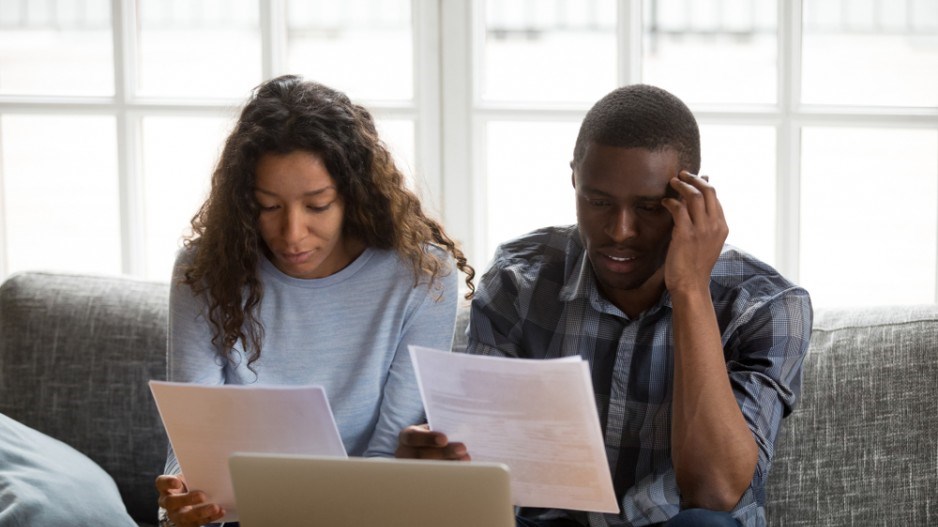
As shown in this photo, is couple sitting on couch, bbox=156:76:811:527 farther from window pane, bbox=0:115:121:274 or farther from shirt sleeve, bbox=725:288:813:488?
window pane, bbox=0:115:121:274

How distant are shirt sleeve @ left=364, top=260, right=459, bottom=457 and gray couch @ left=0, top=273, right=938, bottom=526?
0.29 metres

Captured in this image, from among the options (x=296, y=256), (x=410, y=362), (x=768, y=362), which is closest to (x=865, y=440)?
(x=768, y=362)

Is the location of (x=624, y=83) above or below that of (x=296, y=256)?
above

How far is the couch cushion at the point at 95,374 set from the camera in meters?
2.19

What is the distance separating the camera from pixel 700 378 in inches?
62.3

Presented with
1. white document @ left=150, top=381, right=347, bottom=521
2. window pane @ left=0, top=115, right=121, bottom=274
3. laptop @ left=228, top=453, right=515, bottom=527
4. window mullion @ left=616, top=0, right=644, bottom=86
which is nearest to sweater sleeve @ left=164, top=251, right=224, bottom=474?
white document @ left=150, top=381, right=347, bottom=521

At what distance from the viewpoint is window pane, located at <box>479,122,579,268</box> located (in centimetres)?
256

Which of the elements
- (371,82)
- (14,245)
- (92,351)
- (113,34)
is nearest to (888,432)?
(371,82)

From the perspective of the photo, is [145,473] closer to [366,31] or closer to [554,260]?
[554,260]

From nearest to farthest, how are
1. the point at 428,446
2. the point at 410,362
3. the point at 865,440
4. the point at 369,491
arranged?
the point at 369,491 < the point at 428,446 < the point at 410,362 < the point at 865,440

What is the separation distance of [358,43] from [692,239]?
121cm

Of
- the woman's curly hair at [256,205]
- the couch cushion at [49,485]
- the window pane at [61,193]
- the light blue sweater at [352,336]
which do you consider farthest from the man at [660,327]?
the window pane at [61,193]

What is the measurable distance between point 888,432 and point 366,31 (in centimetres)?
140

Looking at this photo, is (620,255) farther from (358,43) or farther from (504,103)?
(358,43)
